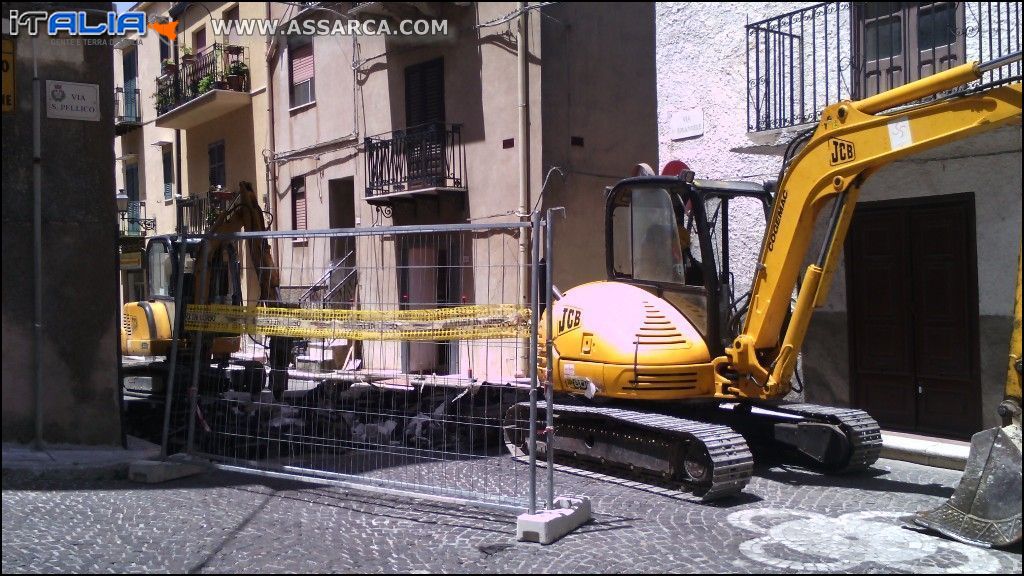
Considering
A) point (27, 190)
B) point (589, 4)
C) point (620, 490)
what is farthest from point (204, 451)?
point (589, 4)

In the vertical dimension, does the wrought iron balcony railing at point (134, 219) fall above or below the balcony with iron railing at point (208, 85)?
below

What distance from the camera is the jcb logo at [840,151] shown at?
6.91m

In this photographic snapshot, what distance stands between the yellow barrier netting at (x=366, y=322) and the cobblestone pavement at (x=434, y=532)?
1.23 metres

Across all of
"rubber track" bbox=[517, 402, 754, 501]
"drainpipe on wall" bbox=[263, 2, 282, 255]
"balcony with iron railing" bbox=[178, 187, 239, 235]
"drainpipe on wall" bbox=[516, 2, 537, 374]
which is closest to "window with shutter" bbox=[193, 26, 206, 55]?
"drainpipe on wall" bbox=[263, 2, 282, 255]

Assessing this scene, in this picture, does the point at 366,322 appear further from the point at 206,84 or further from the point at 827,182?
the point at 206,84

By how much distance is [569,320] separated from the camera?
8336 millimetres

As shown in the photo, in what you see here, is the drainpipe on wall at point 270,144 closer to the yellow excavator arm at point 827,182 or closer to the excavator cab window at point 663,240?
the excavator cab window at point 663,240

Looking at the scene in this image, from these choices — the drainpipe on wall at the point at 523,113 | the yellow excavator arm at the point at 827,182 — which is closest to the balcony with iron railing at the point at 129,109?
the drainpipe on wall at the point at 523,113

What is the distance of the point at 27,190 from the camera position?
7.85 m

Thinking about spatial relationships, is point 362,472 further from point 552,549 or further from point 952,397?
point 952,397

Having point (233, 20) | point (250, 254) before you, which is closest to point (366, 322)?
point (250, 254)

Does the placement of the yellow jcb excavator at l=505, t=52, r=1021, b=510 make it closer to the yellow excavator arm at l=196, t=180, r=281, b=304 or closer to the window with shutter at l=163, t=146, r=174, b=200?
the yellow excavator arm at l=196, t=180, r=281, b=304

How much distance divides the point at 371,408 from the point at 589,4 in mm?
9918

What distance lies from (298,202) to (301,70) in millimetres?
2823
